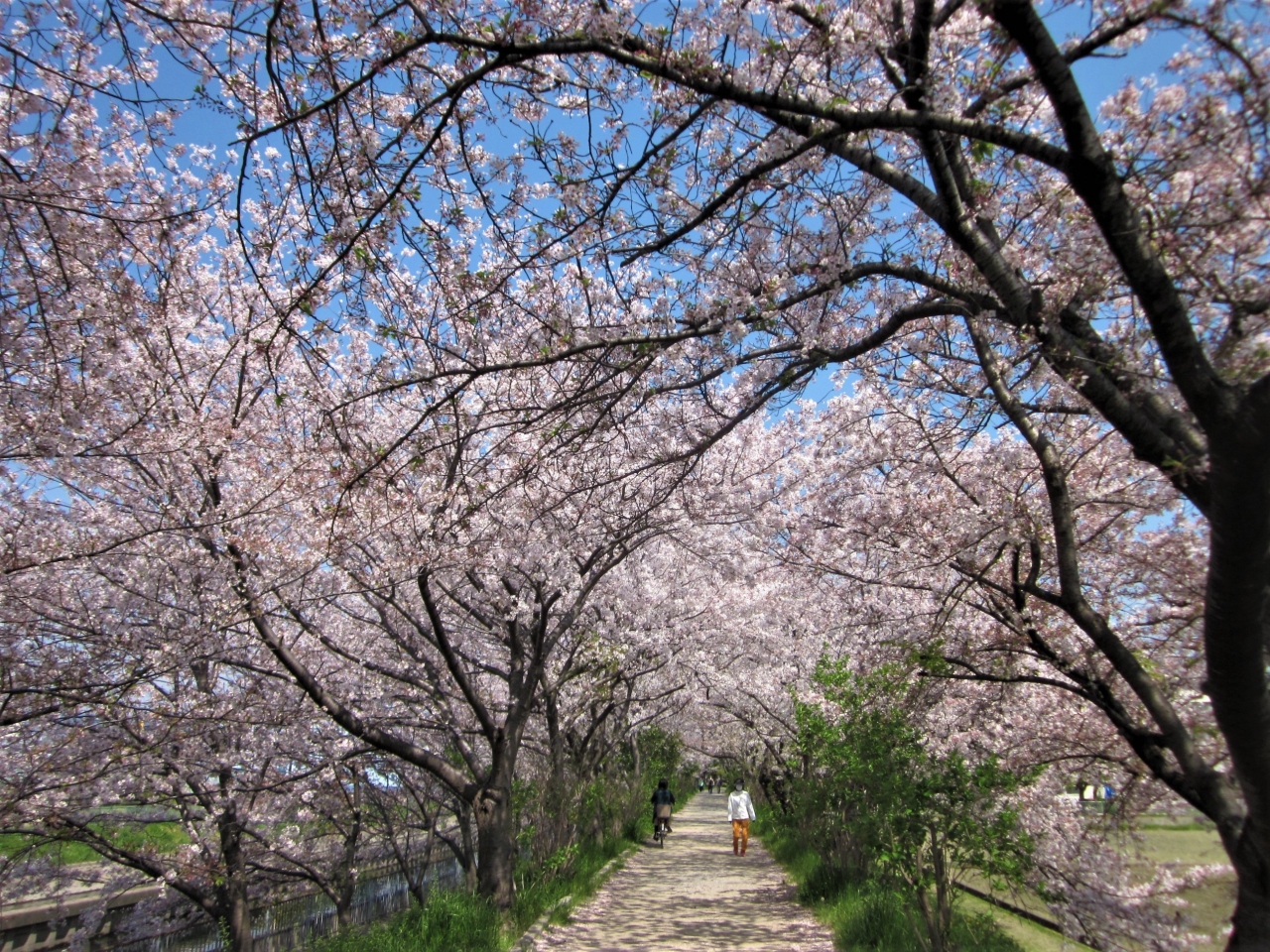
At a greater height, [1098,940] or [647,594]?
[647,594]

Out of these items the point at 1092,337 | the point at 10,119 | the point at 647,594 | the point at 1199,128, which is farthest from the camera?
the point at 647,594

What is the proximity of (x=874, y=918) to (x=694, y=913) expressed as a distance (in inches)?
126

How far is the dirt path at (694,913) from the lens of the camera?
7.81 metres

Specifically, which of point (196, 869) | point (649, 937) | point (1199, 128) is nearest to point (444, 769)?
point (196, 869)

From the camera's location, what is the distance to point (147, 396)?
540 centimetres

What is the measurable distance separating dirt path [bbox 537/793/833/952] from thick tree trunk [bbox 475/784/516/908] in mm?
651

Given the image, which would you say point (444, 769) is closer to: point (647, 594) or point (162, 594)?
point (162, 594)

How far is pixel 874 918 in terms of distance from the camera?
7.11 meters

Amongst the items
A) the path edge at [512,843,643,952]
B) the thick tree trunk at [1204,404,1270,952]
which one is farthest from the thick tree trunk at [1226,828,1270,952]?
the path edge at [512,843,643,952]

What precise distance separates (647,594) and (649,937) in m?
5.52

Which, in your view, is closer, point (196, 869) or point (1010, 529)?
point (1010, 529)

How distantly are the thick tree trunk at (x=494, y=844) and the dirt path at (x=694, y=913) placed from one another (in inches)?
25.6

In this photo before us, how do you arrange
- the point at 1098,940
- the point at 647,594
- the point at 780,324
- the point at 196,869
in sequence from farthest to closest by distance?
1. the point at 647,594
2. the point at 196,869
3. the point at 1098,940
4. the point at 780,324

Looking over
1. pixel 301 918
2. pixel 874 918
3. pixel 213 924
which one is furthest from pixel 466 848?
pixel 874 918
